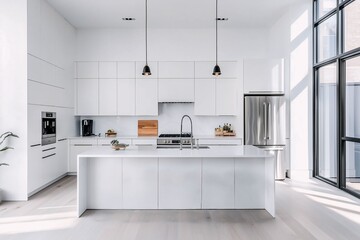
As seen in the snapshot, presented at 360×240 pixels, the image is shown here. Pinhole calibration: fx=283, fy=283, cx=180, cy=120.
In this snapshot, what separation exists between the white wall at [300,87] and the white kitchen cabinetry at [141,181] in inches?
124

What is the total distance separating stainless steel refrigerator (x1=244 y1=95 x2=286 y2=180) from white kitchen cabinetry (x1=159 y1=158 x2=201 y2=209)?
7.70 ft

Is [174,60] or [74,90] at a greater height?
[174,60]

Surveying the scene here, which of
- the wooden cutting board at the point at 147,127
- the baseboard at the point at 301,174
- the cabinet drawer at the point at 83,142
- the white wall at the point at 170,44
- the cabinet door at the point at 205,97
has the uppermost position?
the white wall at the point at 170,44

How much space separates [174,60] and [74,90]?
238 centimetres

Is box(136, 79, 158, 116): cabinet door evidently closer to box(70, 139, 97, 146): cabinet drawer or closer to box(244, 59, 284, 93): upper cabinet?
box(70, 139, 97, 146): cabinet drawer

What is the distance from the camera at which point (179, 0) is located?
5098 mm

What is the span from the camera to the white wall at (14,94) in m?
4.32

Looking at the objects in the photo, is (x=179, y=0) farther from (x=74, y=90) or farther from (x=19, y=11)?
(x=74, y=90)

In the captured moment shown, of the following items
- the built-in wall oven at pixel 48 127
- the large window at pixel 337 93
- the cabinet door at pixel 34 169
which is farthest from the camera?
the built-in wall oven at pixel 48 127

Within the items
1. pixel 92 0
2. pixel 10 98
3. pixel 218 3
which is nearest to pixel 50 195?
pixel 10 98

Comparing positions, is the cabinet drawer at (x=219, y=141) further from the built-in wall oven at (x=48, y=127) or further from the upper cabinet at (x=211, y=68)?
the built-in wall oven at (x=48, y=127)

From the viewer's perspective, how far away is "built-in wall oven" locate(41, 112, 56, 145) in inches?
194

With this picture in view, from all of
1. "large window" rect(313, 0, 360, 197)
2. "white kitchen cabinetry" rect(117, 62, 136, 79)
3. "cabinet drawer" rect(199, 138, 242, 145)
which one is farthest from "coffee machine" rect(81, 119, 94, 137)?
→ "large window" rect(313, 0, 360, 197)

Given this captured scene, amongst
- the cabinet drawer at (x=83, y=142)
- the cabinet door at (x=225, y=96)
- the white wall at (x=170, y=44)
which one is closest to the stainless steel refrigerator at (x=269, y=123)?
the cabinet door at (x=225, y=96)
